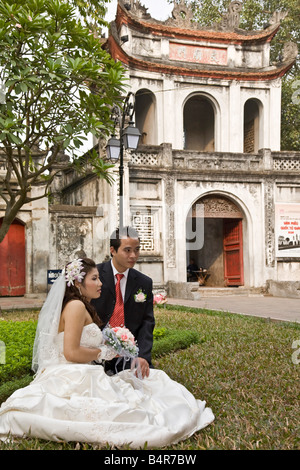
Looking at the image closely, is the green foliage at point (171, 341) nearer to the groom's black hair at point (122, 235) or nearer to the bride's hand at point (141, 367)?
the bride's hand at point (141, 367)

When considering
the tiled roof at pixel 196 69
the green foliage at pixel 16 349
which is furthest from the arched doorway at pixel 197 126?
the green foliage at pixel 16 349

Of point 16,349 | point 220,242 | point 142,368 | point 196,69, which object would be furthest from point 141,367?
point 220,242

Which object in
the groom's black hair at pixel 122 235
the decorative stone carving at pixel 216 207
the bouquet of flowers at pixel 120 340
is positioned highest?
the decorative stone carving at pixel 216 207

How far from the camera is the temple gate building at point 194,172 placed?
1638cm

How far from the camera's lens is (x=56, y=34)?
7.67 m

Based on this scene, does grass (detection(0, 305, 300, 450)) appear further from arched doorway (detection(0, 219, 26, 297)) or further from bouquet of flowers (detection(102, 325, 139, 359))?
arched doorway (detection(0, 219, 26, 297))

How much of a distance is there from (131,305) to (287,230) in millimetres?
14526

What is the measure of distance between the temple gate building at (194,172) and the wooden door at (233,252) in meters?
0.04

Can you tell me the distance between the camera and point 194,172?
17.4 meters

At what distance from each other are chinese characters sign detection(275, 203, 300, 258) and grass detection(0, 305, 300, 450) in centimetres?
899

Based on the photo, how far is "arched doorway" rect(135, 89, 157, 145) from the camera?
18.3 meters

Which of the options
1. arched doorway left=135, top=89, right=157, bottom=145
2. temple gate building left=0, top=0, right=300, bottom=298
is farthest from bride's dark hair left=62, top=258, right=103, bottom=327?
arched doorway left=135, top=89, right=157, bottom=145

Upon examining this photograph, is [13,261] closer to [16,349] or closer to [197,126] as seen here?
[16,349]
